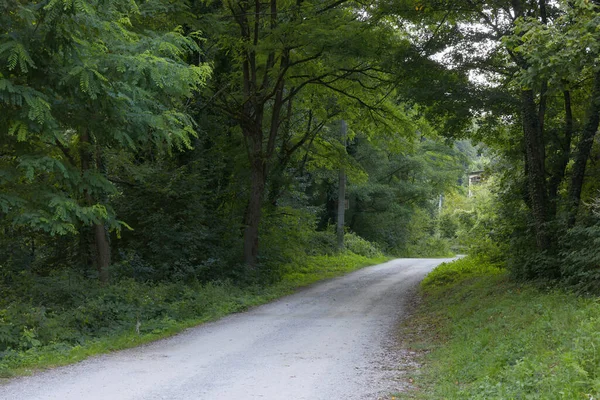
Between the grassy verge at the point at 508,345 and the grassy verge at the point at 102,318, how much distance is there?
15.1 feet

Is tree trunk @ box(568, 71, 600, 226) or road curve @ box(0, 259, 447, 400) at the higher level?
tree trunk @ box(568, 71, 600, 226)

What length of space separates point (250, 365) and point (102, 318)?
12.5 ft

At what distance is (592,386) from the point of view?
4.68 m

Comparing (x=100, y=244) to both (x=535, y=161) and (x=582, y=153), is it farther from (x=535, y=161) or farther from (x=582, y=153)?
(x=582, y=153)

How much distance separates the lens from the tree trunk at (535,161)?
13.0 m

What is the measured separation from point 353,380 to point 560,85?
6225mm

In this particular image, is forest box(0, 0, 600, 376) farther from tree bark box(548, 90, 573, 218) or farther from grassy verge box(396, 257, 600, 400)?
grassy verge box(396, 257, 600, 400)

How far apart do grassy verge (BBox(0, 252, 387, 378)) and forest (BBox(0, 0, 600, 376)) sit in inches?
1.8

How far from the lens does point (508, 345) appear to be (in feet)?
23.6

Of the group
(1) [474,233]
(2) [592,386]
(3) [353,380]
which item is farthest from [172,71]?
(1) [474,233]

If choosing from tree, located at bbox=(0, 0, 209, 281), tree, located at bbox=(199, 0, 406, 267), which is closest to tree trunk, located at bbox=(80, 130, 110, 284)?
tree, located at bbox=(0, 0, 209, 281)

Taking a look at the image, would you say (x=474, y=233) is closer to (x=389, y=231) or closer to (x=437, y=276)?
(x=437, y=276)

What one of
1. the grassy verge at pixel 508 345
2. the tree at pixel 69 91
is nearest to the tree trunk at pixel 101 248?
the tree at pixel 69 91

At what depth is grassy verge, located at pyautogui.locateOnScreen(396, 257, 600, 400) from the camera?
5.18m
